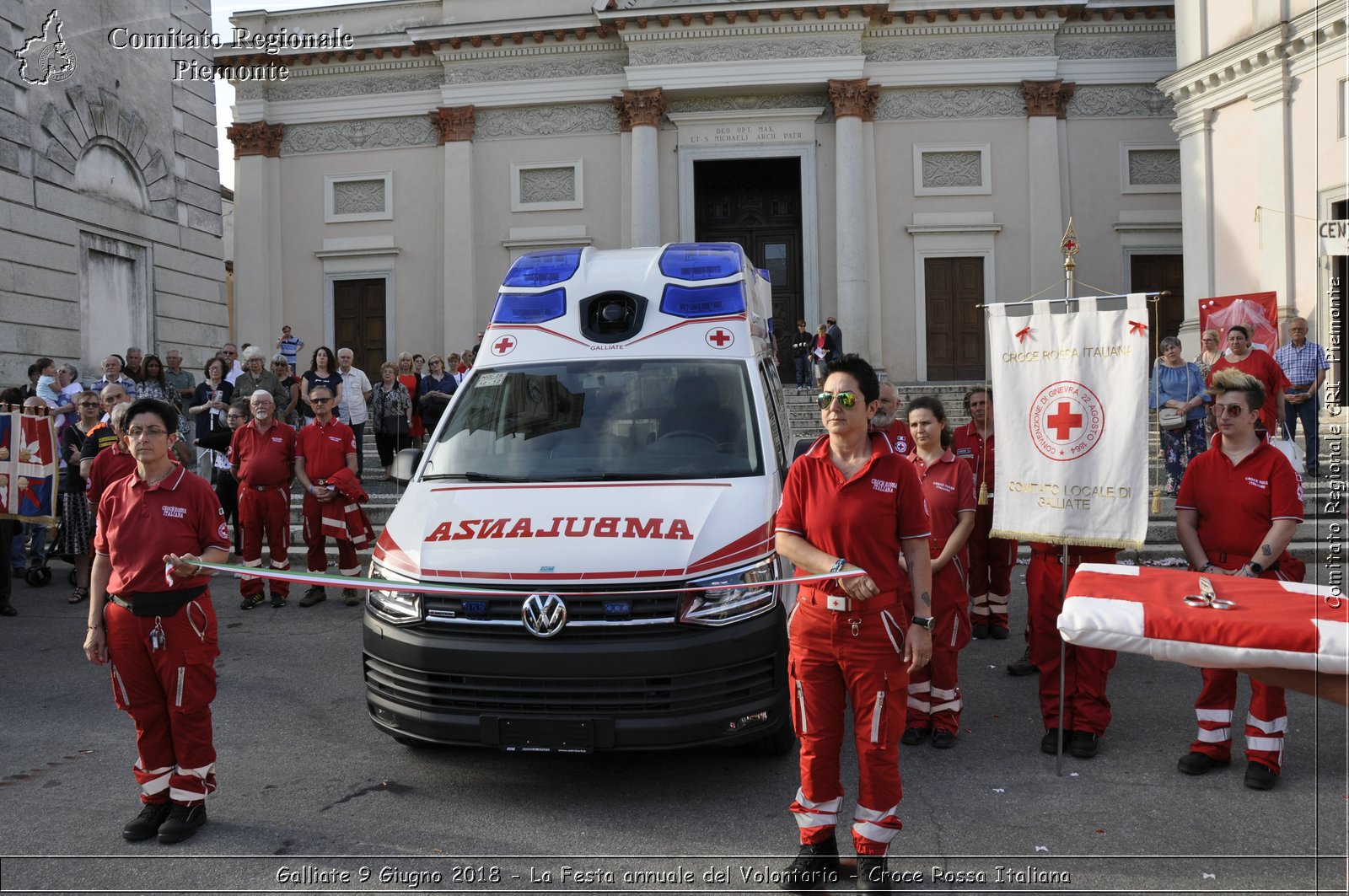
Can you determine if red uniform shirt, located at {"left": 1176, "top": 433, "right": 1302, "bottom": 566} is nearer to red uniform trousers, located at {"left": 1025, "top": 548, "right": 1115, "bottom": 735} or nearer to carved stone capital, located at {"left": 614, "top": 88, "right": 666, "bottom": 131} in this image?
red uniform trousers, located at {"left": 1025, "top": 548, "right": 1115, "bottom": 735}

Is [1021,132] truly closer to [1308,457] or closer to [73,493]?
[1308,457]

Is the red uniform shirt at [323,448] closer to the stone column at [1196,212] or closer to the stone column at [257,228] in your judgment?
the stone column at [1196,212]

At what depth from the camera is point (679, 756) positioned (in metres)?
5.14

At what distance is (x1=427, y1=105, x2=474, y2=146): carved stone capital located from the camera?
2386 cm

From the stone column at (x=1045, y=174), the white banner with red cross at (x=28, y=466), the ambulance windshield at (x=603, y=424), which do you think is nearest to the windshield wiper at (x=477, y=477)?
the ambulance windshield at (x=603, y=424)

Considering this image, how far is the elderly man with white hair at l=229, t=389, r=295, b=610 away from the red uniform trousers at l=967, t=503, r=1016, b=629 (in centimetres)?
593

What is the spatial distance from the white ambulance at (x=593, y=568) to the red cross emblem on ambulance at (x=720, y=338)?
0.10 metres

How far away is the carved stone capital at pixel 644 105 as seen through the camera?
22.8m

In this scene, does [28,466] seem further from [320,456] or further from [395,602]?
[395,602]

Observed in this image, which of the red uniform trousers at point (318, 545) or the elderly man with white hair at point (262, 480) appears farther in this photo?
the red uniform trousers at point (318, 545)

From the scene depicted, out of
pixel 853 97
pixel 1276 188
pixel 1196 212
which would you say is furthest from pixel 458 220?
pixel 1276 188

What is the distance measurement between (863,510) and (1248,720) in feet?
8.11

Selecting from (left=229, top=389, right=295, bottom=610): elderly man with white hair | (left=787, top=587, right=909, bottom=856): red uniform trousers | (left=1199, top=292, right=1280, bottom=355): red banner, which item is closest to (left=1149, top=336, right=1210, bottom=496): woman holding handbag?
(left=1199, top=292, right=1280, bottom=355): red banner

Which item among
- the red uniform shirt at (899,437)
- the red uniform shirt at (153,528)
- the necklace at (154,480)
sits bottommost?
the red uniform shirt at (153,528)
